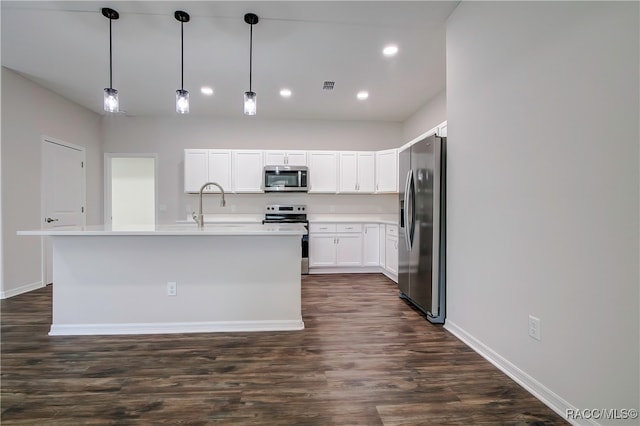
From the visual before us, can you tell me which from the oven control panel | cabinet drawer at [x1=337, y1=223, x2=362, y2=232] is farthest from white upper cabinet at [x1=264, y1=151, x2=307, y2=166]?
Answer: cabinet drawer at [x1=337, y1=223, x2=362, y2=232]

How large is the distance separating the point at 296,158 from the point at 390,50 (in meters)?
2.46

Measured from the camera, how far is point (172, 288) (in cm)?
268

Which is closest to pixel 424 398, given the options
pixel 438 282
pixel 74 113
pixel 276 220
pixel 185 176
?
pixel 438 282

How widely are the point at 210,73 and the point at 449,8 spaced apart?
266 cm

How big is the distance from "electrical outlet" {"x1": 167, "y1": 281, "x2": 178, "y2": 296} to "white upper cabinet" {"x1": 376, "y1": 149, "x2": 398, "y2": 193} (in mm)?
3619

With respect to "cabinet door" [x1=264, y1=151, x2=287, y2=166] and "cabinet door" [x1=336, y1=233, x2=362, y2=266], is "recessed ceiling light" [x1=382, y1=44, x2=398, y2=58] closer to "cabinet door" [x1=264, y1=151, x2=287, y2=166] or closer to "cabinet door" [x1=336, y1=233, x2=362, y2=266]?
"cabinet door" [x1=264, y1=151, x2=287, y2=166]

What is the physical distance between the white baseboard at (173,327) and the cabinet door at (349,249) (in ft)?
7.60

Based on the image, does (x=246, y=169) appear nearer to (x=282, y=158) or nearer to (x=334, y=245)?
(x=282, y=158)

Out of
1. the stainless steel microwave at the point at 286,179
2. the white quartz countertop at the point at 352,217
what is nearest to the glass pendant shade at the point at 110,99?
the stainless steel microwave at the point at 286,179

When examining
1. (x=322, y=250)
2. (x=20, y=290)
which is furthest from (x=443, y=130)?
(x=20, y=290)

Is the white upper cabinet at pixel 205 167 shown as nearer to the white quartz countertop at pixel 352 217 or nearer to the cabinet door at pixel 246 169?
the cabinet door at pixel 246 169

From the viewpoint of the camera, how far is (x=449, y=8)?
2547 millimetres

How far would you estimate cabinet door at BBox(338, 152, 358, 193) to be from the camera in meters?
5.26

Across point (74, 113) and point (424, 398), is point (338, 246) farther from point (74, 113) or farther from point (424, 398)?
point (74, 113)
